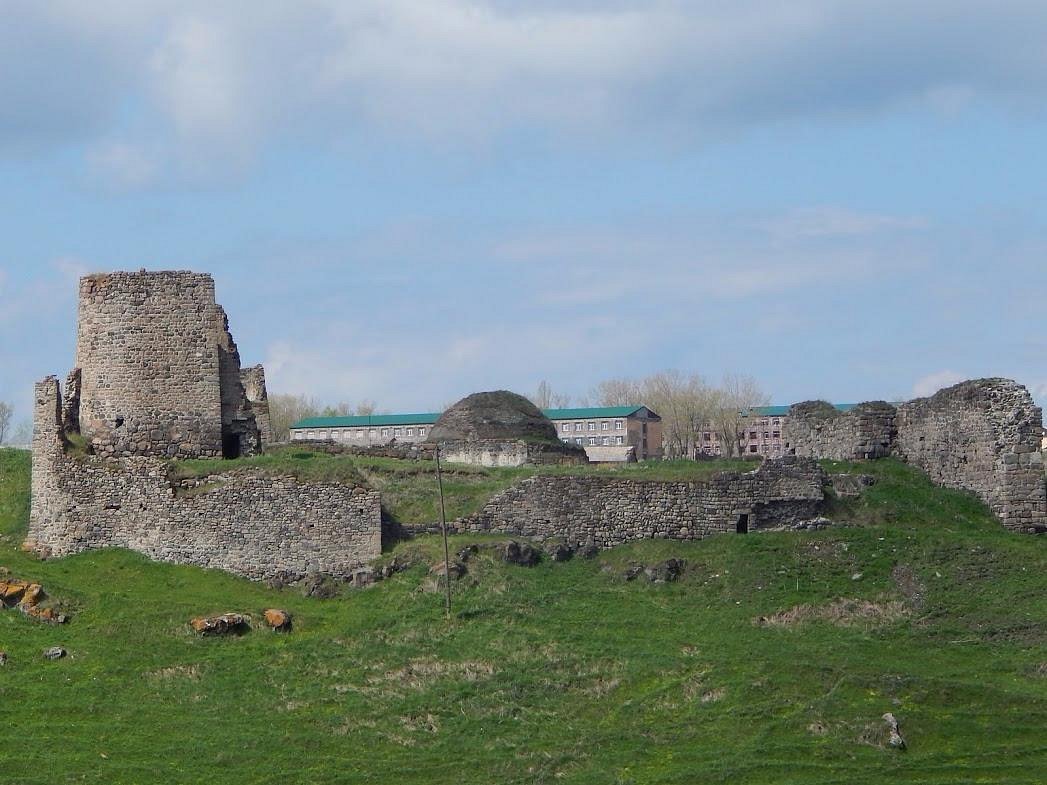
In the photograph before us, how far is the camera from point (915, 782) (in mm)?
25938

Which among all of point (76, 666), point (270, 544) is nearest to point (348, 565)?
point (270, 544)

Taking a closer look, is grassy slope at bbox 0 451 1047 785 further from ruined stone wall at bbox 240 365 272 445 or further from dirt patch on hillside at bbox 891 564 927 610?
→ ruined stone wall at bbox 240 365 272 445

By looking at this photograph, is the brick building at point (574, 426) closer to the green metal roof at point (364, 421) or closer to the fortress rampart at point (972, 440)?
the green metal roof at point (364, 421)

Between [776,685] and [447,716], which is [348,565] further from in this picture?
[776,685]

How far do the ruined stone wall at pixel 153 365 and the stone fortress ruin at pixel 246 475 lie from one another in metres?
0.03

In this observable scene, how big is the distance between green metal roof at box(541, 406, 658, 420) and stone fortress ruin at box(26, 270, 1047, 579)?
61044mm

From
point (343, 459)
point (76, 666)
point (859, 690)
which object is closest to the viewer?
point (859, 690)

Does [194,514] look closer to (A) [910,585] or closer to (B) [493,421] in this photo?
(A) [910,585]

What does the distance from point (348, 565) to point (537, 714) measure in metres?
7.99

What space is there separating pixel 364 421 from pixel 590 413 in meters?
13.5

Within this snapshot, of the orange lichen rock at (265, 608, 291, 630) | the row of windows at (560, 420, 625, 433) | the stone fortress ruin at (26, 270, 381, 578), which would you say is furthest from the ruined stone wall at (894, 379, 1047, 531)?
the row of windows at (560, 420, 625, 433)

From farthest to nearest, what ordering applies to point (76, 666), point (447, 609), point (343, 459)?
point (343, 459) < point (447, 609) < point (76, 666)

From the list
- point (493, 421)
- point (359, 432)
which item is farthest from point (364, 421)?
point (493, 421)

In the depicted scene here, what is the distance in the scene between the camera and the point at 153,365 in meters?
39.0
